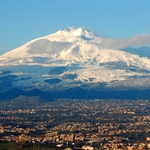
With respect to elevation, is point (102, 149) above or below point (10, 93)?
below

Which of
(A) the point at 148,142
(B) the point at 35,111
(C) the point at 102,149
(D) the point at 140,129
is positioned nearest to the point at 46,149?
(C) the point at 102,149

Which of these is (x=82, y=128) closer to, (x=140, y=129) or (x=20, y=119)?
(x=140, y=129)

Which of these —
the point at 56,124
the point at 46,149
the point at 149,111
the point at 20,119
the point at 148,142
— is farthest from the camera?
the point at 149,111

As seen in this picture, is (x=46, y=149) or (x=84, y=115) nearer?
(x=46, y=149)

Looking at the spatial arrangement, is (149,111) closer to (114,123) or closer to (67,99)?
(114,123)

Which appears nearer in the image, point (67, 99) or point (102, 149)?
point (102, 149)

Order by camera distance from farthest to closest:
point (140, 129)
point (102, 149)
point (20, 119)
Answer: point (20, 119)
point (140, 129)
point (102, 149)

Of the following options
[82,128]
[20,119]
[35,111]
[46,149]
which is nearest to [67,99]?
[35,111]
